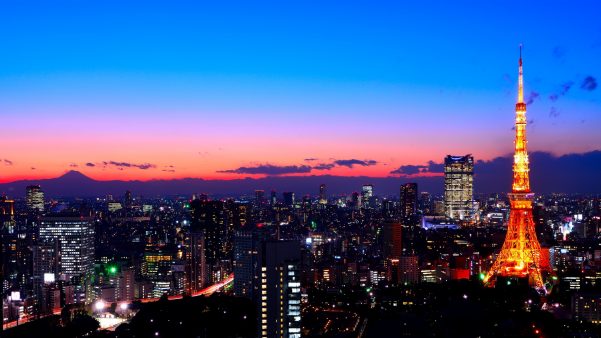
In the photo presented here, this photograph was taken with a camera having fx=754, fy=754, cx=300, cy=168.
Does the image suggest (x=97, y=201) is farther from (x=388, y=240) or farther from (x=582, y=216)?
(x=582, y=216)

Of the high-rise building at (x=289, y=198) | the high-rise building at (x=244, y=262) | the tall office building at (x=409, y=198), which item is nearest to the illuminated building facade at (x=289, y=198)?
the high-rise building at (x=289, y=198)

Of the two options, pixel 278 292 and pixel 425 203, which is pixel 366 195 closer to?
pixel 425 203

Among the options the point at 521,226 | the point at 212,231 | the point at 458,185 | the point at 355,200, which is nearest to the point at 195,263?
the point at 212,231

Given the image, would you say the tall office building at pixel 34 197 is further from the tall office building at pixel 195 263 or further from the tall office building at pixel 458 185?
the tall office building at pixel 458 185

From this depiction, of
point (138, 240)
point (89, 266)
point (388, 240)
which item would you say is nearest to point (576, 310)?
point (388, 240)

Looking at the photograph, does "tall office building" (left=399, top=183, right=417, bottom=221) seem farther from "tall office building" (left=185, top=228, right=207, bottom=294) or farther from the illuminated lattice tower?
the illuminated lattice tower

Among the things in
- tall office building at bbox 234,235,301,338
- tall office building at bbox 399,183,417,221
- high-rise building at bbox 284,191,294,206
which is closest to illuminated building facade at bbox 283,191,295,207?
high-rise building at bbox 284,191,294,206
